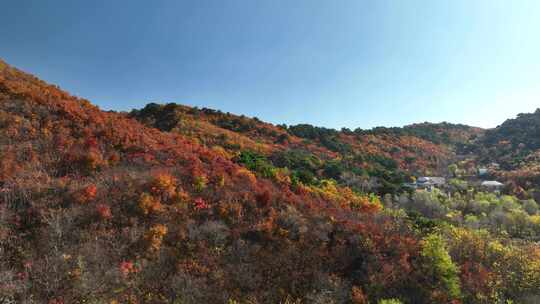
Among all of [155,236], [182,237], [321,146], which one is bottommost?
[182,237]

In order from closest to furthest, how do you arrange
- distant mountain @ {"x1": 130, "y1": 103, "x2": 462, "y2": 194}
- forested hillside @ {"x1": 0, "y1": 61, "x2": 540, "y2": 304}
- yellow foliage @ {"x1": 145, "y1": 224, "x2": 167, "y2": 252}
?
forested hillside @ {"x1": 0, "y1": 61, "x2": 540, "y2": 304} < yellow foliage @ {"x1": 145, "y1": 224, "x2": 167, "y2": 252} < distant mountain @ {"x1": 130, "y1": 103, "x2": 462, "y2": 194}

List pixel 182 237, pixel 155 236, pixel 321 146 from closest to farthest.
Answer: pixel 155 236 < pixel 182 237 < pixel 321 146

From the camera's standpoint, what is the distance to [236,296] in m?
7.83

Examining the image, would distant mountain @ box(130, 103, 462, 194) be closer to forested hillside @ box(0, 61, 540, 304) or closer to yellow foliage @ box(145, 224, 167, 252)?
forested hillside @ box(0, 61, 540, 304)

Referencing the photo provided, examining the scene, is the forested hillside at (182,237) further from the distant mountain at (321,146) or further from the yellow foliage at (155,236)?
the distant mountain at (321,146)

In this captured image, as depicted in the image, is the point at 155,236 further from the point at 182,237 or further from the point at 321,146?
the point at 321,146

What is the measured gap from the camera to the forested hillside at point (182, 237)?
730cm

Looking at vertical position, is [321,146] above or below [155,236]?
above

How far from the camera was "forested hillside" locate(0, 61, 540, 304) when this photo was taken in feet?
24.0

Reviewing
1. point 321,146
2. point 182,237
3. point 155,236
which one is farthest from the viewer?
point 321,146

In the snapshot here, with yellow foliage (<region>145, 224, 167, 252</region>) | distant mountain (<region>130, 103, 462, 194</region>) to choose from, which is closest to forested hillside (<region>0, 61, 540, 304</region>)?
yellow foliage (<region>145, 224, 167, 252</region>)

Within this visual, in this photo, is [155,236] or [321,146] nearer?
[155,236]

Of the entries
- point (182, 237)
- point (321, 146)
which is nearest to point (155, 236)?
point (182, 237)

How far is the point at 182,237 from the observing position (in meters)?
9.33
